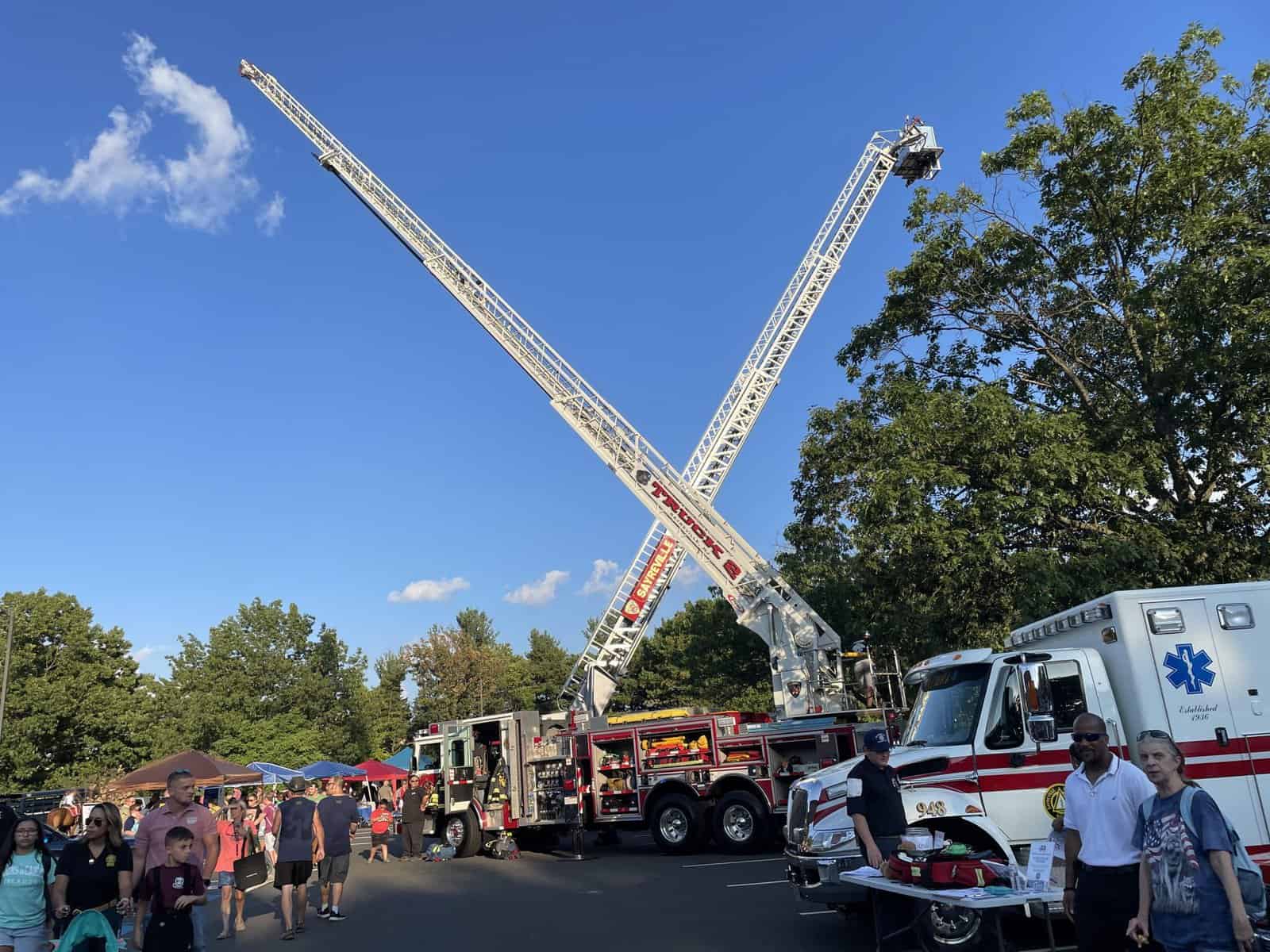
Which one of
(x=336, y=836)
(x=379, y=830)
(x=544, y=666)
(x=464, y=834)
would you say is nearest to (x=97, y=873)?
(x=336, y=836)

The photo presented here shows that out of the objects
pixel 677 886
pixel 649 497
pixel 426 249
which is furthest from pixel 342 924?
pixel 426 249

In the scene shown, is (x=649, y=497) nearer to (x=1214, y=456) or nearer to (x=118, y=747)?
(x=1214, y=456)

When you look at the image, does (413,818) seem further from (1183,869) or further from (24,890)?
(1183,869)

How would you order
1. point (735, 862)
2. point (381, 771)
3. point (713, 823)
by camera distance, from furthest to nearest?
point (381, 771) → point (713, 823) → point (735, 862)

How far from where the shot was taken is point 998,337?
17453 millimetres

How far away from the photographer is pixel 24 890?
5887 mm

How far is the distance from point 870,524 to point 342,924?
990 centimetres

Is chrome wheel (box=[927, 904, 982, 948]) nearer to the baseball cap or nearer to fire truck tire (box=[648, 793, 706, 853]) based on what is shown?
the baseball cap

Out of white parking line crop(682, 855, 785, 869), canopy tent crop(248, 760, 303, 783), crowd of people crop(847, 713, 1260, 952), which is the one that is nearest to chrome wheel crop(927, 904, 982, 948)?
crowd of people crop(847, 713, 1260, 952)

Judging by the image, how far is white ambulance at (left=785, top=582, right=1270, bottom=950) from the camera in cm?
774

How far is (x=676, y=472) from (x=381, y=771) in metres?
21.3

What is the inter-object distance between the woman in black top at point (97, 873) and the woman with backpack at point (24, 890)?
0.36 ft

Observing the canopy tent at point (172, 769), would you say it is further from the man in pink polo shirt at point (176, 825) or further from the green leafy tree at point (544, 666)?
the green leafy tree at point (544, 666)

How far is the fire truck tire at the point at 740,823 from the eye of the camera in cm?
1559
